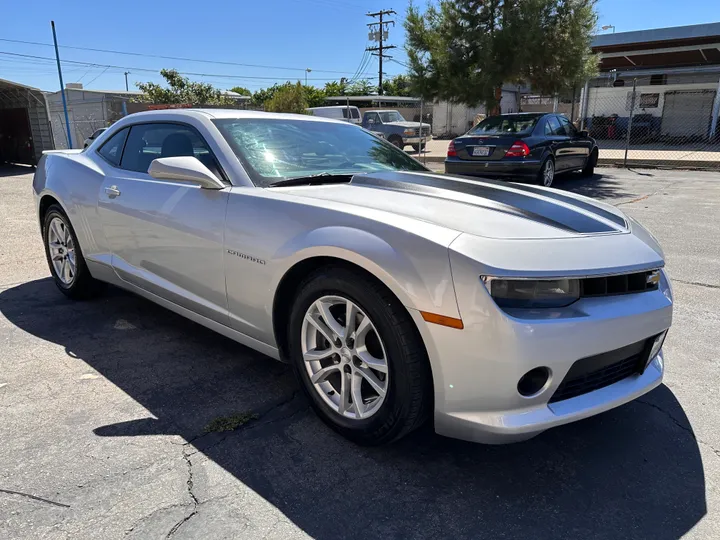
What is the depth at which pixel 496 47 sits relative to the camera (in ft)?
44.7

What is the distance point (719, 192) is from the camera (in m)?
10.8

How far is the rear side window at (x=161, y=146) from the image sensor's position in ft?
11.0

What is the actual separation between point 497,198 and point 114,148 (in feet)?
9.61

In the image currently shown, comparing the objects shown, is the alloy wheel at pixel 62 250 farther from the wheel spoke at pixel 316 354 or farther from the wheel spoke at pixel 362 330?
the wheel spoke at pixel 362 330

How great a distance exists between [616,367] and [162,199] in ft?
8.74

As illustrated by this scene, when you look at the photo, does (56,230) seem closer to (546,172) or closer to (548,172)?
(546,172)

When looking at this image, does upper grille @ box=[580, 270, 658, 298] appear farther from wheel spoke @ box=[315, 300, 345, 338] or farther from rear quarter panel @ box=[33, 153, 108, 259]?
rear quarter panel @ box=[33, 153, 108, 259]

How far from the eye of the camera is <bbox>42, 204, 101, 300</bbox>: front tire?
442 cm

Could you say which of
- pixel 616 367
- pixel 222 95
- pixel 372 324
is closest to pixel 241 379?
pixel 372 324

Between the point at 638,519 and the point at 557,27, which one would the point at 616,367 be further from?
the point at 557,27

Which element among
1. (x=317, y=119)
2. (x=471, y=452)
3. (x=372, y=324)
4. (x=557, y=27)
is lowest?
(x=471, y=452)

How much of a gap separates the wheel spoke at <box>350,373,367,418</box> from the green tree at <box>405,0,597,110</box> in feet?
41.7

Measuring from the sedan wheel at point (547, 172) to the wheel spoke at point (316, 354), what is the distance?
8713mm

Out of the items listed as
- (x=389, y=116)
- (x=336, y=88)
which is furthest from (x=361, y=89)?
(x=389, y=116)
